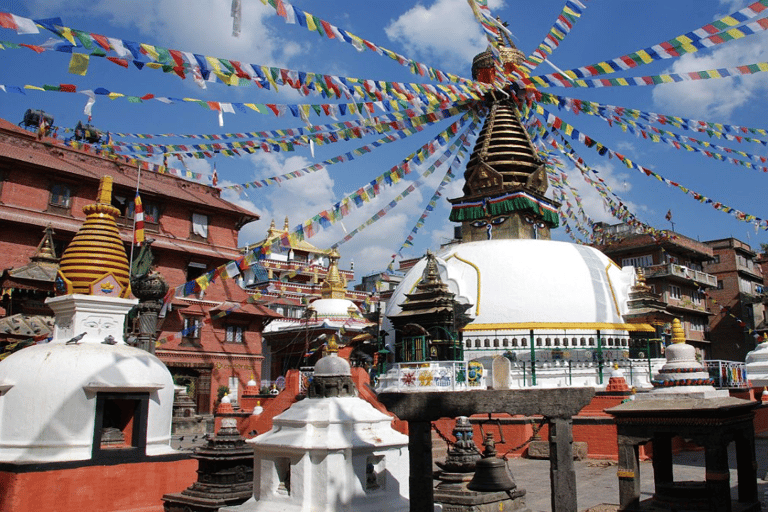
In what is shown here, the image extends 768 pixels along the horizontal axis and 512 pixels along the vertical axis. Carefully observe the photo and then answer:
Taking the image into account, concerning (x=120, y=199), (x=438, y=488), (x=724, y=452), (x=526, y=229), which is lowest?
(x=438, y=488)

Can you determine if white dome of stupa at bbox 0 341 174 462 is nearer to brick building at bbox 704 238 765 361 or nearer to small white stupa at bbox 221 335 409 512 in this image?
small white stupa at bbox 221 335 409 512

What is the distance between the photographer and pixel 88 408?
7.98 meters

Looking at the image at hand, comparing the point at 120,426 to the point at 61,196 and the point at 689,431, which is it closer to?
the point at 689,431

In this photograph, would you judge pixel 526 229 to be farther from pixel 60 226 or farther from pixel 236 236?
pixel 60 226

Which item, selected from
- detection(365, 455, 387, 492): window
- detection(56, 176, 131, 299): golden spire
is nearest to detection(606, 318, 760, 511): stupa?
detection(365, 455, 387, 492): window

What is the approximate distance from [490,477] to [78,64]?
6930mm

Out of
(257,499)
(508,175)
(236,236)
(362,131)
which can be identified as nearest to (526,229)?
(508,175)

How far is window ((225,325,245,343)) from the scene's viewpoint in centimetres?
2647

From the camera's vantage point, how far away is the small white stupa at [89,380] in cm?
781

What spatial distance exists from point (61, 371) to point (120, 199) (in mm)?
18322

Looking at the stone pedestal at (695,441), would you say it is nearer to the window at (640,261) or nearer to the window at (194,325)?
the window at (194,325)

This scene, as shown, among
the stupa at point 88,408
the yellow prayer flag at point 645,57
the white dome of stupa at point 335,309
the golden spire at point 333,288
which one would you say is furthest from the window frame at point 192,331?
the yellow prayer flag at point 645,57

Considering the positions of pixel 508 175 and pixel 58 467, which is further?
pixel 508 175

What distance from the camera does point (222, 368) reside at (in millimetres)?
25734
